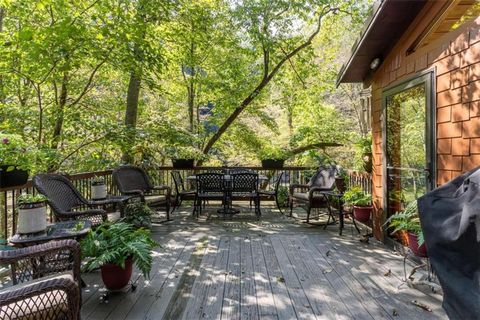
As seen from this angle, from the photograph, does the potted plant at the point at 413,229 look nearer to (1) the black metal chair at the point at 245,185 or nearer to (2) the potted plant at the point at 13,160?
(1) the black metal chair at the point at 245,185

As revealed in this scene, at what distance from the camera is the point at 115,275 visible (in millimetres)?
2521

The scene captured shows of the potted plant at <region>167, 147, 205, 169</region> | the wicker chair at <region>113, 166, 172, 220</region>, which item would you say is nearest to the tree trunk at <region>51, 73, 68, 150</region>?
the wicker chair at <region>113, 166, 172, 220</region>

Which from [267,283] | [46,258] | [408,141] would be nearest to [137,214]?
[46,258]

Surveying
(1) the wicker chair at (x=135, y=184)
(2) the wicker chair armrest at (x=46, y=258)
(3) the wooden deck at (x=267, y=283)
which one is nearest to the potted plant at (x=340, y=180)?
(3) the wooden deck at (x=267, y=283)

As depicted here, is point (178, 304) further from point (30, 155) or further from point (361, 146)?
point (361, 146)

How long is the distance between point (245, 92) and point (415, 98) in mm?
5394

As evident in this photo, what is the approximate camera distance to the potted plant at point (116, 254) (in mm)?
2396

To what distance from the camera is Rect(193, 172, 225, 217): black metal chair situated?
5.60 metres

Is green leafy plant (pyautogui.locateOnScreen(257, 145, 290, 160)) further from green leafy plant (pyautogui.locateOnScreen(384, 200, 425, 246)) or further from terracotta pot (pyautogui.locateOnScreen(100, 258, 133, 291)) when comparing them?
terracotta pot (pyautogui.locateOnScreen(100, 258, 133, 291))

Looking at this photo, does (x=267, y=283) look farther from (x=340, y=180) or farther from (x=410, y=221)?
(x=340, y=180)

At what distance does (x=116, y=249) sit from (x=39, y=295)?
1.06m

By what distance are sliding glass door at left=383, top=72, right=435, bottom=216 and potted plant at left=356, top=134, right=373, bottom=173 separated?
0.56 meters

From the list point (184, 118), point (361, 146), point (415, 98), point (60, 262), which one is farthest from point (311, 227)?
point (184, 118)

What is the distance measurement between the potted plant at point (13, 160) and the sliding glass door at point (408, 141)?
4.07m
